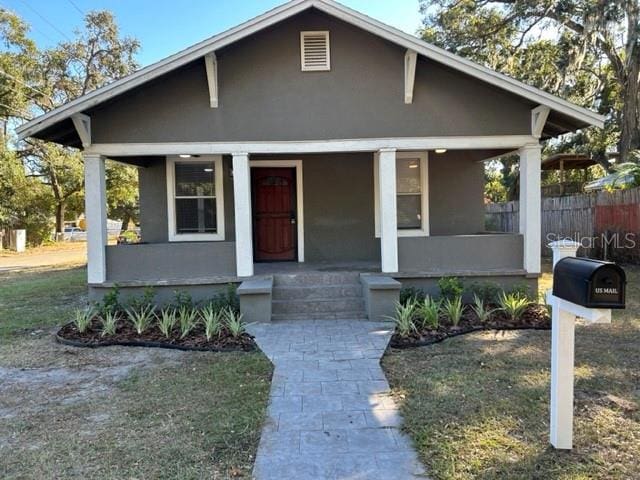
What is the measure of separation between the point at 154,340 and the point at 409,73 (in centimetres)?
550

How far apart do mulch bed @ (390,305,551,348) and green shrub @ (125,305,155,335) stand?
133 inches

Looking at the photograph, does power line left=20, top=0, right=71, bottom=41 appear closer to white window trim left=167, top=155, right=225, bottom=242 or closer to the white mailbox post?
white window trim left=167, top=155, right=225, bottom=242

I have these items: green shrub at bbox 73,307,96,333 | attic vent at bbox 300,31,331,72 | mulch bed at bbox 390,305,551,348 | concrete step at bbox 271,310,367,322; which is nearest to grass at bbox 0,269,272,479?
green shrub at bbox 73,307,96,333

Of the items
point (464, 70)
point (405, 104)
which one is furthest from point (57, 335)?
point (464, 70)

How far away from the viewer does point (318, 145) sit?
743 cm

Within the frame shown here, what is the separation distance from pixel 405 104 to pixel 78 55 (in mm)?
21028

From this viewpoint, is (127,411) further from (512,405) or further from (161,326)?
(512,405)

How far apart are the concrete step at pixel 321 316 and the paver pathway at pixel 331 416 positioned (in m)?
1.07

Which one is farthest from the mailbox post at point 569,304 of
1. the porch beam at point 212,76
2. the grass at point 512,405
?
the porch beam at point 212,76

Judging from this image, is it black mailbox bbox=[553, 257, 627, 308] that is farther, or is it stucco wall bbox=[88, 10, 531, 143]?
Answer: stucco wall bbox=[88, 10, 531, 143]

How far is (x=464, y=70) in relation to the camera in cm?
704

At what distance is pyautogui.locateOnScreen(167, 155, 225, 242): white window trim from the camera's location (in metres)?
8.78

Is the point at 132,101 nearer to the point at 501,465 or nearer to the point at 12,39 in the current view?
the point at 501,465

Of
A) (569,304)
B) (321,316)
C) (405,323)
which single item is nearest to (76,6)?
(321,316)
